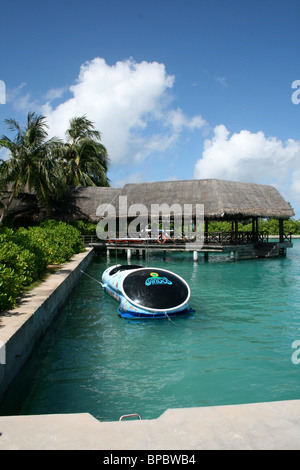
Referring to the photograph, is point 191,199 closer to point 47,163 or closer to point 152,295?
point 47,163

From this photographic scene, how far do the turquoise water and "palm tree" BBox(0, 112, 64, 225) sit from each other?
13690 millimetres

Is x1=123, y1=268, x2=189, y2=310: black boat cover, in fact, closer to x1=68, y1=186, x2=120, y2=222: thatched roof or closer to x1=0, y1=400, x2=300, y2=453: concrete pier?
x1=0, y1=400, x2=300, y2=453: concrete pier

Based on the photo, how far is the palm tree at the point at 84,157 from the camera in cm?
3603

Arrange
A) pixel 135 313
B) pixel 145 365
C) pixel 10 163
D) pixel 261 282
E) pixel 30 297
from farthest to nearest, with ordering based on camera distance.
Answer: pixel 10 163
pixel 261 282
pixel 135 313
pixel 30 297
pixel 145 365

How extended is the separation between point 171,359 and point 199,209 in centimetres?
1808

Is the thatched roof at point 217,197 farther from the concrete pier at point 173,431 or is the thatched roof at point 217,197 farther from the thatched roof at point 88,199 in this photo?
the concrete pier at point 173,431

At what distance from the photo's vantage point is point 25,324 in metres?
5.95

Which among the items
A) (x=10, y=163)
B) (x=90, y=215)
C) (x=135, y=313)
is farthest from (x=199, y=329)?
(x=90, y=215)

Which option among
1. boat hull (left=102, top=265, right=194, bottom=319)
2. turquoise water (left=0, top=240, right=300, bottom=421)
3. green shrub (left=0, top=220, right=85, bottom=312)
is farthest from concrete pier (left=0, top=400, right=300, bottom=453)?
boat hull (left=102, top=265, right=194, bottom=319)

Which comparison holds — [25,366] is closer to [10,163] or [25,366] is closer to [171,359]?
[171,359]

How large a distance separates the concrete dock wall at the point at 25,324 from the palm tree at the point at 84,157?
2716 cm

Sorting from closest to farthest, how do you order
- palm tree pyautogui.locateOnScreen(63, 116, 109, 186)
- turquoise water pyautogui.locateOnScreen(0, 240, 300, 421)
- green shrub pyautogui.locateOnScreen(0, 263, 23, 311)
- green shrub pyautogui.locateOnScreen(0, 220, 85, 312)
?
turquoise water pyautogui.locateOnScreen(0, 240, 300, 421), green shrub pyautogui.locateOnScreen(0, 263, 23, 311), green shrub pyautogui.locateOnScreen(0, 220, 85, 312), palm tree pyautogui.locateOnScreen(63, 116, 109, 186)

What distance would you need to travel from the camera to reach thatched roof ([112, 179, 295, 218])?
79.0ft

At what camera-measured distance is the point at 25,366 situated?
607 centimetres
